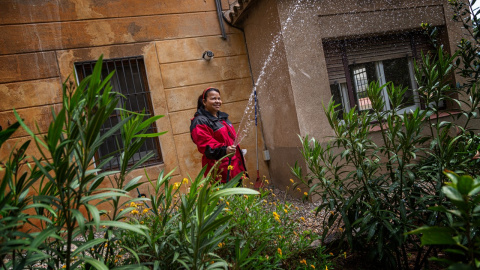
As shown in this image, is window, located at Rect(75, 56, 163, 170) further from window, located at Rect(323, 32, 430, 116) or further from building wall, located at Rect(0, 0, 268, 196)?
window, located at Rect(323, 32, 430, 116)

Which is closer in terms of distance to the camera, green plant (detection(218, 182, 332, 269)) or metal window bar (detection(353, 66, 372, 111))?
green plant (detection(218, 182, 332, 269))

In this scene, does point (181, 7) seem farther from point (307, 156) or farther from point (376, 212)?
point (376, 212)

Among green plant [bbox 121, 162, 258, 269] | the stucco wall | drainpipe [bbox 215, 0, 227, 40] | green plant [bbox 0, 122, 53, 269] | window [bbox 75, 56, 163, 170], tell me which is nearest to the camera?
green plant [bbox 0, 122, 53, 269]

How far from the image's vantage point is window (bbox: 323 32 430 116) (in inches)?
210

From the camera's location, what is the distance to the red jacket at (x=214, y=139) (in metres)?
3.30

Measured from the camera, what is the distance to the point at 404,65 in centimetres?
588

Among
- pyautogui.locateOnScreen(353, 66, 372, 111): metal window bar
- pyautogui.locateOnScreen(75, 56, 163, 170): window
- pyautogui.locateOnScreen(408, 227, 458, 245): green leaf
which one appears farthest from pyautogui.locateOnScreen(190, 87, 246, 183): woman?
pyautogui.locateOnScreen(353, 66, 372, 111): metal window bar

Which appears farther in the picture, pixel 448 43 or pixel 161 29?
pixel 448 43

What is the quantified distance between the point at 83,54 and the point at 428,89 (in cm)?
462

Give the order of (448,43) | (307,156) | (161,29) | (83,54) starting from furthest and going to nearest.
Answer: (448,43) < (161,29) < (83,54) < (307,156)

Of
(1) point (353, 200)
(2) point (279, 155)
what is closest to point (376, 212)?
(1) point (353, 200)

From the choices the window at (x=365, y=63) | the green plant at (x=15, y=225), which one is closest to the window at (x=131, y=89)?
the window at (x=365, y=63)

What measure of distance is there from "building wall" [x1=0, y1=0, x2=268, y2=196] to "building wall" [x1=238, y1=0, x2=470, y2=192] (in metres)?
0.52

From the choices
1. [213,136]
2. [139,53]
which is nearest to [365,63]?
[213,136]
